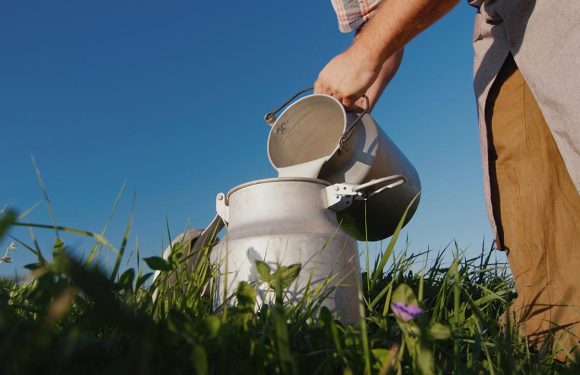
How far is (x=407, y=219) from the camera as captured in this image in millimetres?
2264

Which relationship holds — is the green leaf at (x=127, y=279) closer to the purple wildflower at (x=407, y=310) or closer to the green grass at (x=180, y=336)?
the green grass at (x=180, y=336)

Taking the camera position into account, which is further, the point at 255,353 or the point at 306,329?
the point at 306,329

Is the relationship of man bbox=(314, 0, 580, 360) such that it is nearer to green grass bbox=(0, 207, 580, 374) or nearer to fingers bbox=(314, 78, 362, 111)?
fingers bbox=(314, 78, 362, 111)

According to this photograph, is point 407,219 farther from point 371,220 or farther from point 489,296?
point 489,296

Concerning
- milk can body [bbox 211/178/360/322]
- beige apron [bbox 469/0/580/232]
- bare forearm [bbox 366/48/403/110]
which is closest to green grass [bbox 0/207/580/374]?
milk can body [bbox 211/178/360/322]

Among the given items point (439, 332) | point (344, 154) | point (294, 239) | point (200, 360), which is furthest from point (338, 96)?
point (200, 360)

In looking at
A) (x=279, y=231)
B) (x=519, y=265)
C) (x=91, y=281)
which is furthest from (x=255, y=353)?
(x=519, y=265)

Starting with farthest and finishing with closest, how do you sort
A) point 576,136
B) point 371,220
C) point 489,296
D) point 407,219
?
point 407,219, point 371,220, point 489,296, point 576,136

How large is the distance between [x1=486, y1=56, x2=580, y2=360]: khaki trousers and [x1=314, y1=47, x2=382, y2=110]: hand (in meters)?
0.48

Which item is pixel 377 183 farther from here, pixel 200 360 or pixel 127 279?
pixel 200 360

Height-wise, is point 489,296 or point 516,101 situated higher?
point 516,101

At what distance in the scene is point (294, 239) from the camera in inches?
59.5

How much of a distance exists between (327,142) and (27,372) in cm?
166

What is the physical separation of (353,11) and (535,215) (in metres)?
1.45
